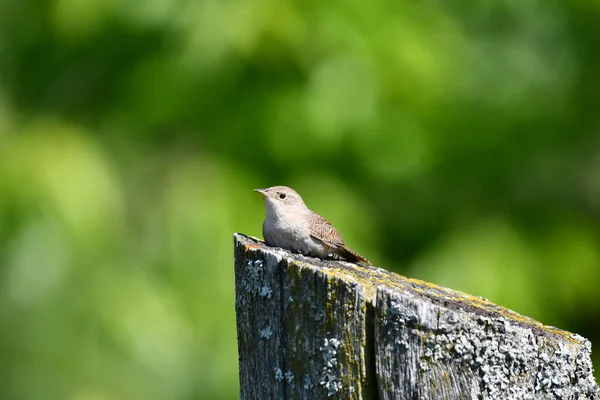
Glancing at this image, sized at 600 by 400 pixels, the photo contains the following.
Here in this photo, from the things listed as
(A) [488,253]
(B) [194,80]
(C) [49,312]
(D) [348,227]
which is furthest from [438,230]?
(C) [49,312]

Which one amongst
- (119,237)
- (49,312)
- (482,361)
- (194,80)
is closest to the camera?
(482,361)

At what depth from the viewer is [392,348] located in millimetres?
2832

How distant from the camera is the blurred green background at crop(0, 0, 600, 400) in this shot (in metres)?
7.28

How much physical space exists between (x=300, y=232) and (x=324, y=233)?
0.51ft

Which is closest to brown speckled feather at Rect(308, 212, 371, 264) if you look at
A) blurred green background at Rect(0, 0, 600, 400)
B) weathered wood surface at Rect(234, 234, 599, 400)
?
blurred green background at Rect(0, 0, 600, 400)

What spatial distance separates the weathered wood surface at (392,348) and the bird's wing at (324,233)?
7.46 feet

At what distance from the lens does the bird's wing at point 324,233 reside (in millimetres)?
5387

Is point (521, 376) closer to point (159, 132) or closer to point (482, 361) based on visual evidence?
point (482, 361)

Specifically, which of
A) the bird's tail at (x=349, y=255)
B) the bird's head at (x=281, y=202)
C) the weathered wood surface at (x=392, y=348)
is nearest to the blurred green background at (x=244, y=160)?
the bird's head at (x=281, y=202)

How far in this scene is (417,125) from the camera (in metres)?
8.63

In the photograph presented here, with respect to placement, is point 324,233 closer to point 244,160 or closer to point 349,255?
point 349,255

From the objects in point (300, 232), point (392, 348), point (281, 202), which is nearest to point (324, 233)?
point (300, 232)

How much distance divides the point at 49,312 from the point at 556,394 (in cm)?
507

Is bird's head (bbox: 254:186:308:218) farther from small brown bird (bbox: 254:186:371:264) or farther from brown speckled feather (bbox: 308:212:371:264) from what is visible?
brown speckled feather (bbox: 308:212:371:264)
